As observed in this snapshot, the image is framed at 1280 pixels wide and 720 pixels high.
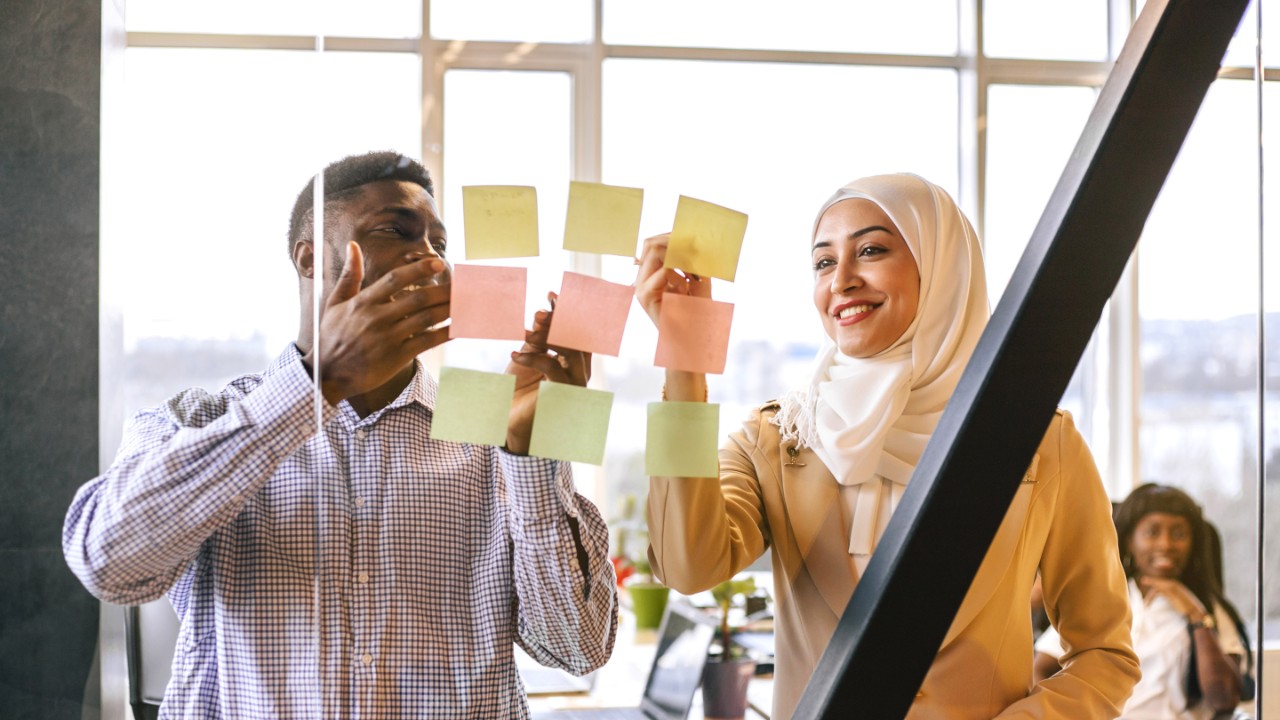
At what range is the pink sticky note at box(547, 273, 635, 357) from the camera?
78cm

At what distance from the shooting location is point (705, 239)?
81 centimetres

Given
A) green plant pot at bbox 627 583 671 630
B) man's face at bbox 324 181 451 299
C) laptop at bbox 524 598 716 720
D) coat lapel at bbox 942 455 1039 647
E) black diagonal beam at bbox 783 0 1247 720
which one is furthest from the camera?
green plant pot at bbox 627 583 671 630

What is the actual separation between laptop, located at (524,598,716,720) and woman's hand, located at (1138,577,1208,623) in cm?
69

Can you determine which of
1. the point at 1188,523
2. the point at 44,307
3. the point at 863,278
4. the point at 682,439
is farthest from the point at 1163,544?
the point at 44,307

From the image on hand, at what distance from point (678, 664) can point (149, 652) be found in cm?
111

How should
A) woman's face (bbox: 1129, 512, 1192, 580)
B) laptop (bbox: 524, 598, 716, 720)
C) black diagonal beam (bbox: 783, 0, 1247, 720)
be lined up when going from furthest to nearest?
1. laptop (bbox: 524, 598, 716, 720)
2. woman's face (bbox: 1129, 512, 1192, 580)
3. black diagonal beam (bbox: 783, 0, 1247, 720)

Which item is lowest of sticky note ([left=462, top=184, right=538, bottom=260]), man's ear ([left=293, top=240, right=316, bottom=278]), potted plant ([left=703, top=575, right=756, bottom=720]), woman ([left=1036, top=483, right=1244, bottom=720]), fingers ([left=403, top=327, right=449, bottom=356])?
potted plant ([left=703, top=575, right=756, bottom=720])

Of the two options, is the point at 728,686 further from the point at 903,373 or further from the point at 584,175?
the point at 584,175

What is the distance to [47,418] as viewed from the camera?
0.85 meters

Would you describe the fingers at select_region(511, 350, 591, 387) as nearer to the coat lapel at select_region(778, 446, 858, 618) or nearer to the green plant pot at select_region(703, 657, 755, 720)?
the coat lapel at select_region(778, 446, 858, 618)

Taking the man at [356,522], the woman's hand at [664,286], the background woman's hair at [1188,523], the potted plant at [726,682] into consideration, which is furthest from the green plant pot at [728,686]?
the woman's hand at [664,286]

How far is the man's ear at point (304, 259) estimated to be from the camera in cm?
82

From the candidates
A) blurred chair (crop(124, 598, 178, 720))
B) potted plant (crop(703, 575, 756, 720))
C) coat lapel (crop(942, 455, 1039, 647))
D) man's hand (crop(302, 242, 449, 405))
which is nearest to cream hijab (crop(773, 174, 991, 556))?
coat lapel (crop(942, 455, 1039, 647))

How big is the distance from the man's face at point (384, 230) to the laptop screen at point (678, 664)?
115cm
